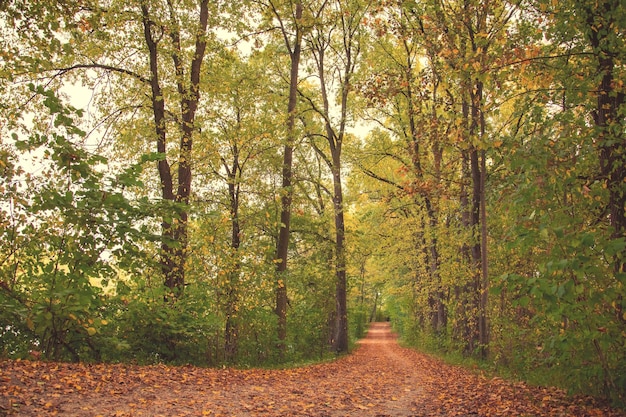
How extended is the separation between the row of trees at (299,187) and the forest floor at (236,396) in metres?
0.61

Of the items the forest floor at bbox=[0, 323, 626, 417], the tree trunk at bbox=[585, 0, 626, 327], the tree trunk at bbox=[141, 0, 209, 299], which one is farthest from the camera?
the tree trunk at bbox=[141, 0, 209, 299]

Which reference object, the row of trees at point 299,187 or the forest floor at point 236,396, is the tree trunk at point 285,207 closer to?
the row of trees at point 299,187

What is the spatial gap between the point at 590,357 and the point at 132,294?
785cm

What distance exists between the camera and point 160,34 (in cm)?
1167

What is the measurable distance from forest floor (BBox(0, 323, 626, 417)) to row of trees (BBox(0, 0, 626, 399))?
2.00 ft

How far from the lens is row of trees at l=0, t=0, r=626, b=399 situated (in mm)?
5281

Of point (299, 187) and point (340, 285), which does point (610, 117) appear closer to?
point (340, 285)

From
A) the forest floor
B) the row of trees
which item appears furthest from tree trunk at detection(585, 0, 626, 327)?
the forest floor

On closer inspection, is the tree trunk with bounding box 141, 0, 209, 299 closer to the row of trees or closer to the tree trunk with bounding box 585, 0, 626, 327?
the row of trees

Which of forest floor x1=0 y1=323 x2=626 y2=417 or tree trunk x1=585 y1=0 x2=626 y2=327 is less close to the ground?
tree trunk x1=585 y1=0 x2=626 y2=327

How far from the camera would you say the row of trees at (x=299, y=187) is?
528cm

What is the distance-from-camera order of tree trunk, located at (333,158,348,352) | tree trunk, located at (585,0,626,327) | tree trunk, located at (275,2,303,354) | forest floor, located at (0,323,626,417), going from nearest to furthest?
forest floor, located at (0,323,626,417) < tree trunk, located at (585,0,626,327) < tree trunk, located at (275,2,303,354) < tree trunk, located at (333,158,348,352)

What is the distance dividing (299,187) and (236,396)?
13928 mm

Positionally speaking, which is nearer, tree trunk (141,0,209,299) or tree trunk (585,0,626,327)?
tree trunk (585,0,626,327)
